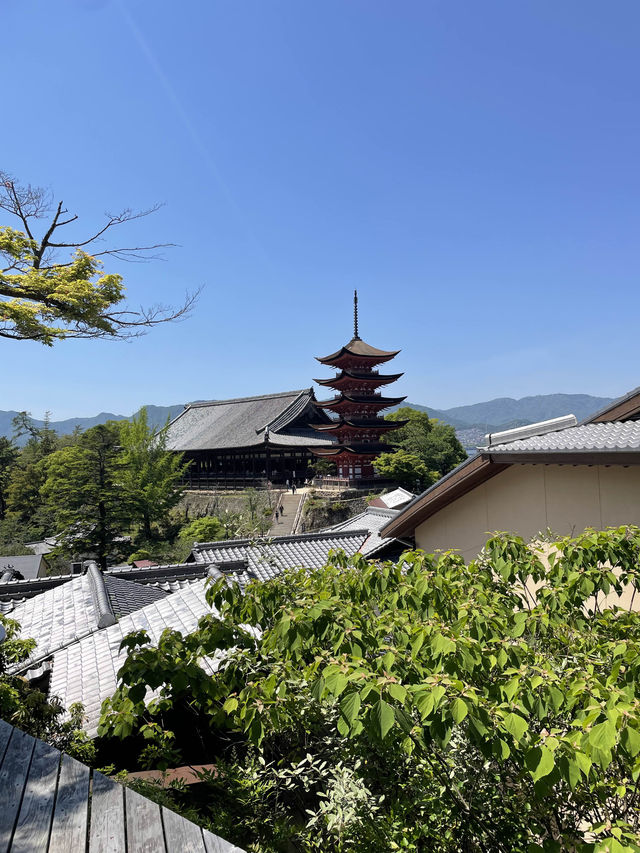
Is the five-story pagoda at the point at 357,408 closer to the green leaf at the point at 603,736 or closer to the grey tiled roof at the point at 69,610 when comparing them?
the grey tiled roof at the point at 69,610

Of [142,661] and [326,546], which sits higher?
[142,661]

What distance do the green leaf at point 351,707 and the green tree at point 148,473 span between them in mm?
26974

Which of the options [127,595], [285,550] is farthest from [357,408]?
[127,595]

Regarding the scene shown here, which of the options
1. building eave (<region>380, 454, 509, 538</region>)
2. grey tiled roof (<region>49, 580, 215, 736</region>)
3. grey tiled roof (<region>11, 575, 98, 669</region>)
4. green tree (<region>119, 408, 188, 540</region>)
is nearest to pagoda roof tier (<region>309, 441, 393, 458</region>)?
green tree (<region>119, 408, 188, 540</region>)

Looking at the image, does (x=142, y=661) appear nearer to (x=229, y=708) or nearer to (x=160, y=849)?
(x=229, y=708)

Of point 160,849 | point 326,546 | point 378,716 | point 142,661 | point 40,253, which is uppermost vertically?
point 40,253

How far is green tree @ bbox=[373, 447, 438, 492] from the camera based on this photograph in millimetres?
30812

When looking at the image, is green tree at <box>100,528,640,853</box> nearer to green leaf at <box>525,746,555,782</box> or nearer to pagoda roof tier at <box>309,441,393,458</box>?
Result: green leaf at <box>525,746,555,782</box>

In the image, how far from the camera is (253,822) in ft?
7.77

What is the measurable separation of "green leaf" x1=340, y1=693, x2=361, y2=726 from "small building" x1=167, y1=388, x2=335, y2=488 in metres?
33.3

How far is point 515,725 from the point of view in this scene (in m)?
1.59

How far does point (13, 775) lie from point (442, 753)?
1.79m

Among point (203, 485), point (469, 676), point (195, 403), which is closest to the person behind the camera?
point (469, 676)

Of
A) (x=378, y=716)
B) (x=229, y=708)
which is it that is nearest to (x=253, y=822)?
(x=229, y=708)
